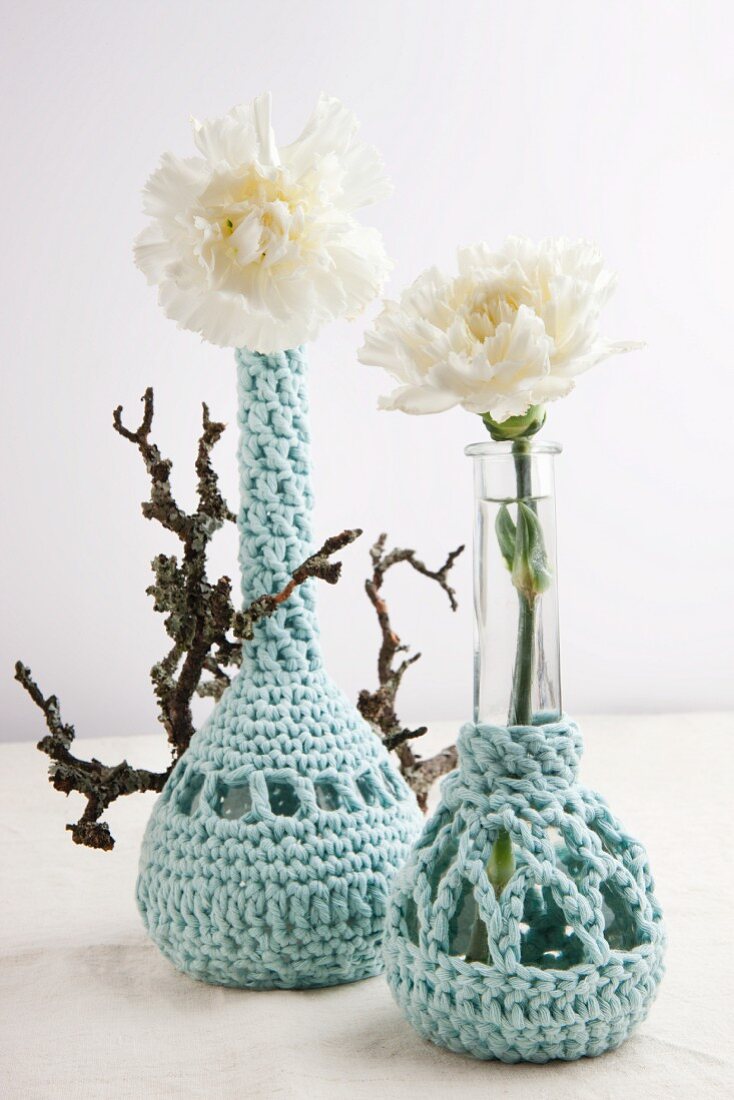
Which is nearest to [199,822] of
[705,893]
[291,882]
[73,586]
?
[291,882]

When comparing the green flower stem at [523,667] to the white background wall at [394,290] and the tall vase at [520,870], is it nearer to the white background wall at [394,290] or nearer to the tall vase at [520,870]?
the tall vase at [520,870]

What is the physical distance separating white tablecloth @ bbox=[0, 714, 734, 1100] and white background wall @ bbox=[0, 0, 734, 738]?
60 cm

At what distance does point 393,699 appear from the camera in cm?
78

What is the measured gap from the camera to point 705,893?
823 millimetres

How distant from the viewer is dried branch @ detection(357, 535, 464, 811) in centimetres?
76

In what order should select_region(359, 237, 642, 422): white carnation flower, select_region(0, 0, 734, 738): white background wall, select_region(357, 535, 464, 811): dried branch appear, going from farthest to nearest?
select_region(0, 0, 734, 738): white background wall < select_region(357, 535, 464, 811): dried branch < select_region(359, 237, 642, 422): white carnation flower

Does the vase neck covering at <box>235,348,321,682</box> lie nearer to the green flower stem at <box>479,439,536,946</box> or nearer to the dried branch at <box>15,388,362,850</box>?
the dried branch at <box>15,388,362,850</box>

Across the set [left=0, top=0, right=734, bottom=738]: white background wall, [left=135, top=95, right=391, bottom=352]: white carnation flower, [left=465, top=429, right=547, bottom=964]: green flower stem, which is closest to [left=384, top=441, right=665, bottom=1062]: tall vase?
[left=465, top=429, right=547, bottom=964]: green flower stem

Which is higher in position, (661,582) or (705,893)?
(661,582)

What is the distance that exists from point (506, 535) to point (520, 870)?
15 centimetres

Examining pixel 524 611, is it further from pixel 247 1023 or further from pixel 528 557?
pixel 247 1023

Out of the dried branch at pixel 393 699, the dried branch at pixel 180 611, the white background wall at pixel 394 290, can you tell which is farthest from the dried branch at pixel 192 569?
the white background wall at pixel 394 290

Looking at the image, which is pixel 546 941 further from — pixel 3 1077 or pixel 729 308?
pixel 729 308

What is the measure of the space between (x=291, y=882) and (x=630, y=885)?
0.17m
